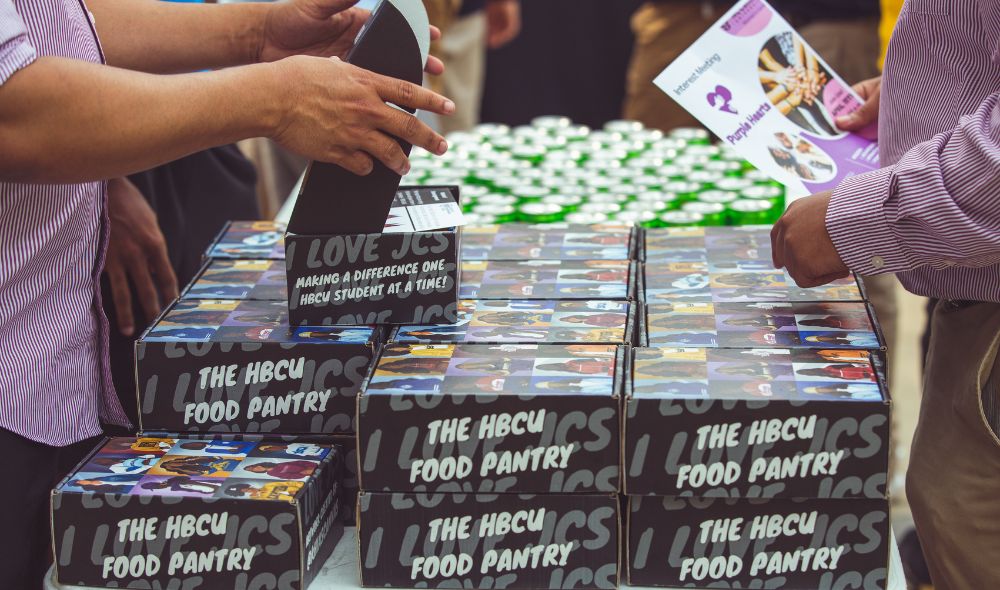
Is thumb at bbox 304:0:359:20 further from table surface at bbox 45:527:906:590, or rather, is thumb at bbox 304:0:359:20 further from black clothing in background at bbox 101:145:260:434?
table surface at bbox 45:527:906:590

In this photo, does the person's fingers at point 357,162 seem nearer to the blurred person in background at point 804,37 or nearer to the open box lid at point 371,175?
the open box lid at point 371,175

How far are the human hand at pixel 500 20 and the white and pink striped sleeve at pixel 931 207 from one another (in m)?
4.30

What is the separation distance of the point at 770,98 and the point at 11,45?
125cm

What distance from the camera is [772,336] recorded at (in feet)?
5.04

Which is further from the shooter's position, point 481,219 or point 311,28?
point 481,219

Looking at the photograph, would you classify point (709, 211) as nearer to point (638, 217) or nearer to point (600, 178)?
point (638, 217)

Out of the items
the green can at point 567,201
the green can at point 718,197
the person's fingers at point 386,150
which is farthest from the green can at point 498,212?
the person's fingers at point 386,150

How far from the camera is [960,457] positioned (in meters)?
1.61

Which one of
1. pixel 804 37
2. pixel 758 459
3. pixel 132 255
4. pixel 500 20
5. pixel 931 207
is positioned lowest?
pixel 758 459

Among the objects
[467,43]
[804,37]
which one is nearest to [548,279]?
[804,37]

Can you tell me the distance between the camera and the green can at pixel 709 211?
2.29 m

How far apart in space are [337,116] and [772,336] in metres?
0.68

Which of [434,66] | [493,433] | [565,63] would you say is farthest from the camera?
[565,63]

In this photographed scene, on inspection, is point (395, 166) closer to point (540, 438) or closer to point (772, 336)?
point (540, 438)
